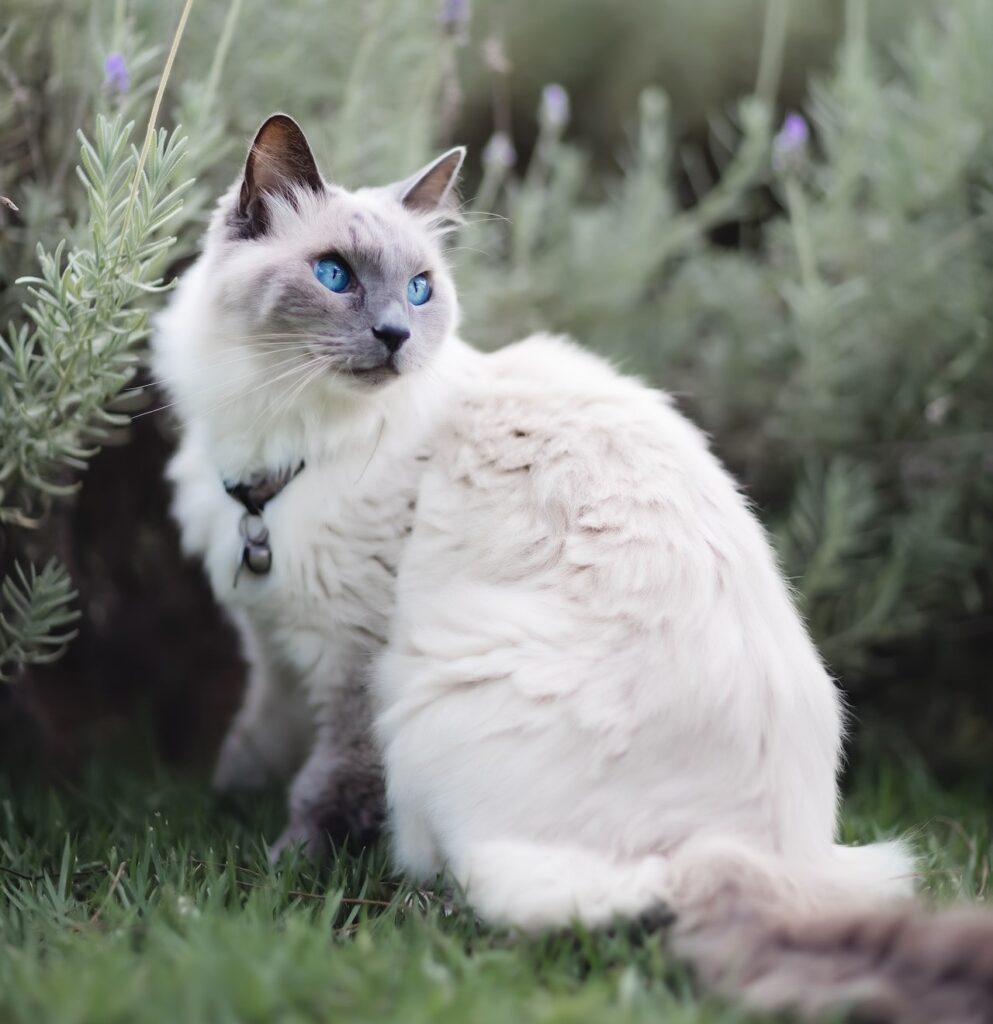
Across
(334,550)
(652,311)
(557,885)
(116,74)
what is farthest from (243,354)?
(652,311)

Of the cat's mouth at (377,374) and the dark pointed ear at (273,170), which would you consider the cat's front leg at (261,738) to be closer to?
the cat's mouth at (377,374)

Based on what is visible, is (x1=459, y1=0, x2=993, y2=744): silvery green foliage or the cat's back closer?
the cat's back

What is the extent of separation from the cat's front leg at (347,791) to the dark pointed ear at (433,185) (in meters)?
1.02

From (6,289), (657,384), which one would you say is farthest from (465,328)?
(6,289)

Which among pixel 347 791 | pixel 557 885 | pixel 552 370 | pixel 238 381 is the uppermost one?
pixel 552 370

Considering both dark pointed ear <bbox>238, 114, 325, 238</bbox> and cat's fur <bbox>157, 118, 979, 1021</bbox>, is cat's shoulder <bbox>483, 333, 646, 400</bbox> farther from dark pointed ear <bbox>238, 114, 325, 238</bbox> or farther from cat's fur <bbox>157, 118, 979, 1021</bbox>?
dark pointed ear <bbox>238, 114, 325, 238</bbox>

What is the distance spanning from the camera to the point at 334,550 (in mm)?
2031

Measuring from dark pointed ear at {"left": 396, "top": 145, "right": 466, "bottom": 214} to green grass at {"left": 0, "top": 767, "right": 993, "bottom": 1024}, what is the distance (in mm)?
1331

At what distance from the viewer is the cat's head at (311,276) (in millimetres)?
1957

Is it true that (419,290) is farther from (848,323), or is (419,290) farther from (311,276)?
(848,323)

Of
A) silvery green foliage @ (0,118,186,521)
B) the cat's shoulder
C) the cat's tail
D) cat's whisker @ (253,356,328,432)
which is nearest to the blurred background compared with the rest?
silvery green foliage @ (0,118,186,521)

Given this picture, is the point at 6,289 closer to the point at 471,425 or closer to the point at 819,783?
the point at 471,425

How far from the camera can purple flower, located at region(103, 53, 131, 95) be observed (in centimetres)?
196

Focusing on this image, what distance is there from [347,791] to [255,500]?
1.96 ft
